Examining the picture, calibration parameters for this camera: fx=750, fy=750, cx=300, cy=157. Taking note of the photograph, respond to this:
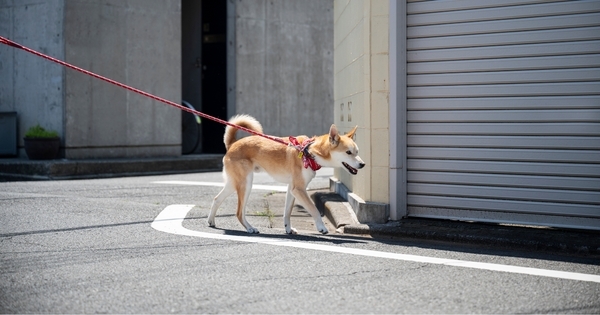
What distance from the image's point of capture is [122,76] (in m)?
15.7

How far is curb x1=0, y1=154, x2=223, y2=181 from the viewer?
45.3ft

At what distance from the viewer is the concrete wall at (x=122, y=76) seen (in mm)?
14867

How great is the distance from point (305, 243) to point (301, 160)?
1.11 m

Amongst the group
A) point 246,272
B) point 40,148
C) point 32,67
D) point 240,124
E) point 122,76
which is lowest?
point 246,272

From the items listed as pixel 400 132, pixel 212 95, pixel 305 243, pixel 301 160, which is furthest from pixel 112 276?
pixel 212 95

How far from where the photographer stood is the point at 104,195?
10555 millimetres

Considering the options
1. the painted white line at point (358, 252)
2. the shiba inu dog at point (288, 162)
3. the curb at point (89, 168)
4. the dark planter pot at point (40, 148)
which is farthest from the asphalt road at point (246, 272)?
the dark planter pot at point (40, 148)

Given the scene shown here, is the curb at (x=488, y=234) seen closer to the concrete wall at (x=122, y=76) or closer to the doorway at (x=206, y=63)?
the concrete wall at (x=122, y=76)

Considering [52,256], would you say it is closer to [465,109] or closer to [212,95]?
[465,109]

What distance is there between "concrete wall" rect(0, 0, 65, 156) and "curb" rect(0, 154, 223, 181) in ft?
3.22

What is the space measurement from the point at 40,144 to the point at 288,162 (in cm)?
809

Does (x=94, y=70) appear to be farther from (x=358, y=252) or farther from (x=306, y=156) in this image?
(x=358, y=252)

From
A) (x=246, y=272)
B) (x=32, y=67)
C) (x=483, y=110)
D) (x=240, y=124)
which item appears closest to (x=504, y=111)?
(x=483, y=110)

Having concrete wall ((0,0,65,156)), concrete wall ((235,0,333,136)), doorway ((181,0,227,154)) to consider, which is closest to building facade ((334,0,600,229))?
concrete wall ((0,0,65,156))
